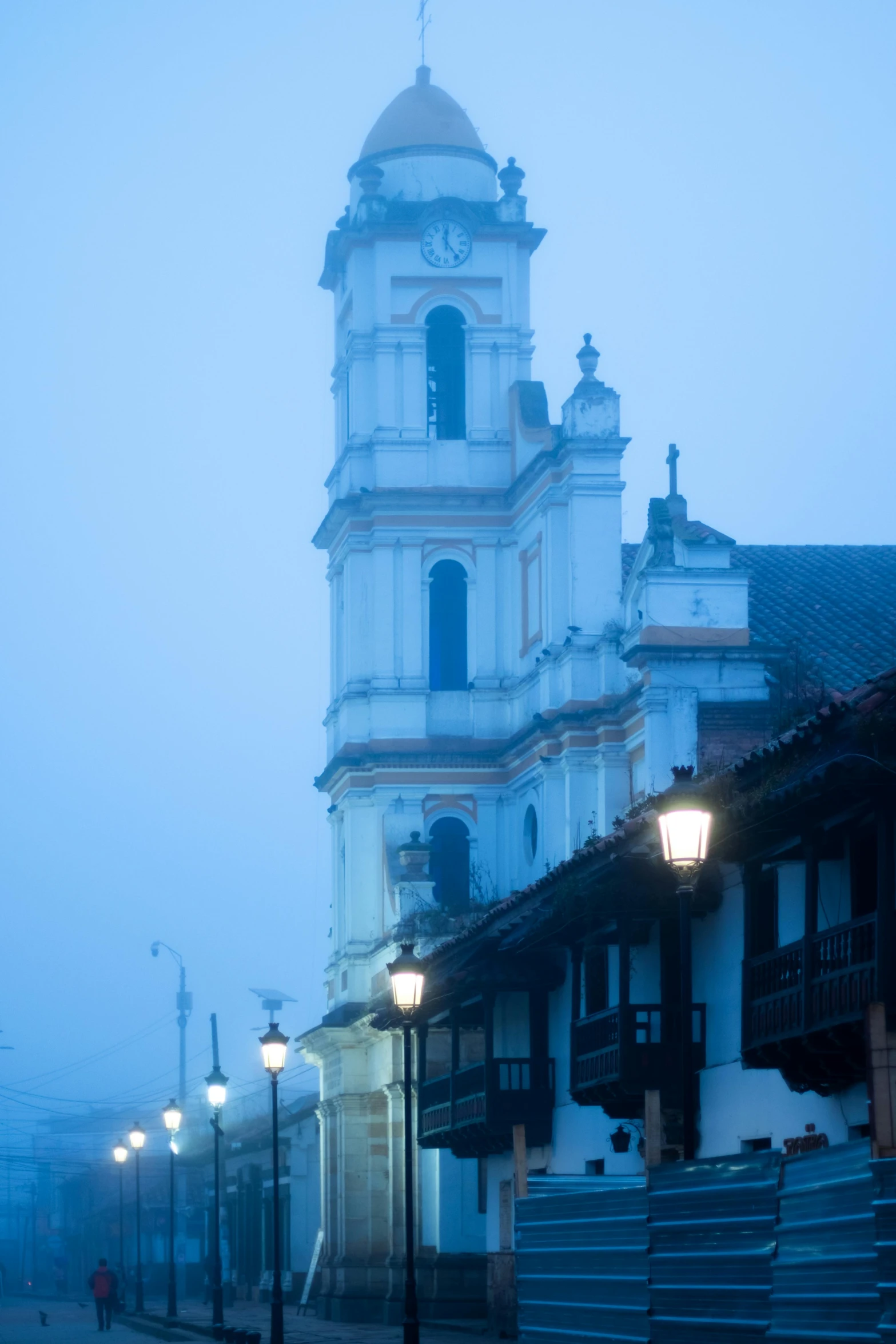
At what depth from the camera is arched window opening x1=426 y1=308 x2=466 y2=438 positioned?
4419cm

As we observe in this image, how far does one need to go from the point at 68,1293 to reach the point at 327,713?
128 ft

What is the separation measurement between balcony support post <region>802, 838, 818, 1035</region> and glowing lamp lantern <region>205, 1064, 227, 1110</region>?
18.4 m

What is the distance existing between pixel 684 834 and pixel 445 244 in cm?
3064

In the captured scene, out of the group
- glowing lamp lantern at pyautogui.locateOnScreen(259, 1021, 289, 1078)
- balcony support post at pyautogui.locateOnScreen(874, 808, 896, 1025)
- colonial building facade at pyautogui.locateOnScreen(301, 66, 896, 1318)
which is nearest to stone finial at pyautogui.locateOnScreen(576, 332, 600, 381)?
colonial building facade at pyautogui.locateOnScreen(301, 66, 896, 1318)

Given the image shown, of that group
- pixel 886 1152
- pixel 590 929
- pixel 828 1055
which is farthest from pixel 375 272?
pixel 886 1152

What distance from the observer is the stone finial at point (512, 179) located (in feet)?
146

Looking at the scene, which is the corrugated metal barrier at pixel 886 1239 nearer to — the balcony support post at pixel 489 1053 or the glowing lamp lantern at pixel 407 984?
the glowing lamp lantern at pixel 407 984

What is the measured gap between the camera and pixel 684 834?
14.9 m

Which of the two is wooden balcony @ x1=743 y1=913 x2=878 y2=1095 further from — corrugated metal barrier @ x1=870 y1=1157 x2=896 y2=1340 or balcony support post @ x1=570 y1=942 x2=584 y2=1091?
corrugated metal barrier @ x1=870 y1=1157 x2=896 y2=1340

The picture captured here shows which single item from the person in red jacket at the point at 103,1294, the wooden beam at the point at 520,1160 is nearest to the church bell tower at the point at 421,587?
the person in red jacket at the point at 103,1294

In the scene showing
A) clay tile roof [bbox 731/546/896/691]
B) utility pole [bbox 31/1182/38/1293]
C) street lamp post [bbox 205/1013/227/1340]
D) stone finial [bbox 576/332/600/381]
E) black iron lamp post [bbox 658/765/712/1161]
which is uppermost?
stone finial [bbox 576/332/600/381]

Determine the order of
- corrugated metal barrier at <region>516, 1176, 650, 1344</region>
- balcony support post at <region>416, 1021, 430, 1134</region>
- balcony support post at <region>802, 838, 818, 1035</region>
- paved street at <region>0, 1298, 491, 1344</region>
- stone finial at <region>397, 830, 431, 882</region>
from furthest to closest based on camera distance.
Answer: stone finial at <region>397, 830, 431, 882</region>
balcony support post at <region>416, 1021, 430, 1134</region>
paved street at <region>0, 1298, 491, 1344</region>
balcony support post at <region>802, 838, 818, 1035</region>
corrugated metal barrier at <region>516, 1176, 650, 1344</region>

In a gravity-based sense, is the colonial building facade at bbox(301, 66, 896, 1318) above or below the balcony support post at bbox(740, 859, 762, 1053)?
above

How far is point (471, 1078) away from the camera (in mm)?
28938
